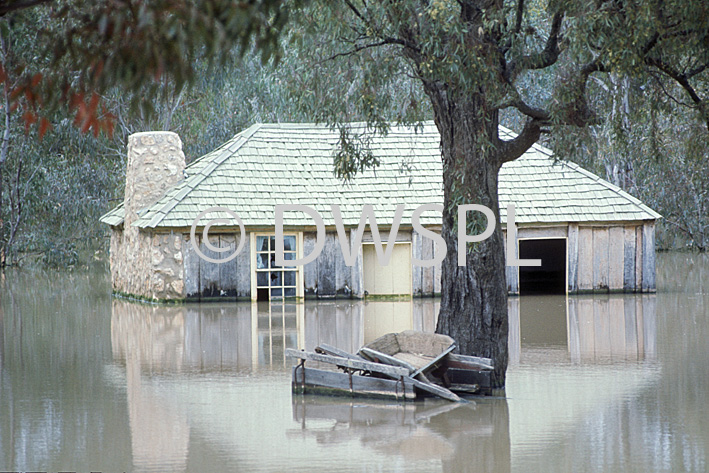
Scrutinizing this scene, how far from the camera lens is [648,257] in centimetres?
2144

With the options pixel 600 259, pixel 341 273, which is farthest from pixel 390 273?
pixel 600 259

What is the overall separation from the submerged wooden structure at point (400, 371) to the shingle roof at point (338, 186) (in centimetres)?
955

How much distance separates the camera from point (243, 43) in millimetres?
4629

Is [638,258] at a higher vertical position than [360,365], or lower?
higher

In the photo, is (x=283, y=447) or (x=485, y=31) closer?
(x=283, y=447)

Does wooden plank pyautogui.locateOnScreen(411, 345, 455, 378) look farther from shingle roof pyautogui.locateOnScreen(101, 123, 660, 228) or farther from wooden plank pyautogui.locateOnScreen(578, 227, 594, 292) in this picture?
wooden plank pyautogui.locateOnScreen(578, 227, 594, 292)

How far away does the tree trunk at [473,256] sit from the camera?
429 inches

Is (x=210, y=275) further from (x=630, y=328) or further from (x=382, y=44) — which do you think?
(x=382, y=44)

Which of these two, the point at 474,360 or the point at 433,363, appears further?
the point at 474,360

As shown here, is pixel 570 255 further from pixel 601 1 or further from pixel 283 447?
pixel 283 447

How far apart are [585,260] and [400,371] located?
1223 cm

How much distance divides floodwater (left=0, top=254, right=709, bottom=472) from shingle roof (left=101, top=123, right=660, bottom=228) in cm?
288

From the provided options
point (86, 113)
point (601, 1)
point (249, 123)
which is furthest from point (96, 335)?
point (249, 123)

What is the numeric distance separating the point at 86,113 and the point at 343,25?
641 centimetres
